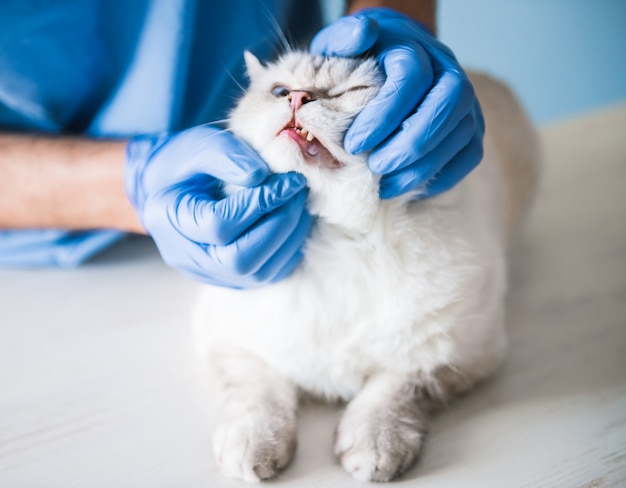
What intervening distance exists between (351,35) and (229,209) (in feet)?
1.09

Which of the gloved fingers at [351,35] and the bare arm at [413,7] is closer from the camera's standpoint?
the gloved fingers at [351,35]

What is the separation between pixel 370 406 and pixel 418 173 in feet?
1.25

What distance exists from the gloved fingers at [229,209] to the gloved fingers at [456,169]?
0.76 feet

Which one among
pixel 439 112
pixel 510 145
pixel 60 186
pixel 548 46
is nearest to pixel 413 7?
pixel 510 145

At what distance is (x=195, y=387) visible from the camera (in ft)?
3.86

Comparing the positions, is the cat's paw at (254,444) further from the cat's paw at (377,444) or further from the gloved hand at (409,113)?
the gloved hand at (409,113)

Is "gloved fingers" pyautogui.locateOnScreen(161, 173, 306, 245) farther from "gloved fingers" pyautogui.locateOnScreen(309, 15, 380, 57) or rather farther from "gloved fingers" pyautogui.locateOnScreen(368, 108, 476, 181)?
"gloved fingers" pyautogui.locateOnScreen(309, 15, 380, 57)

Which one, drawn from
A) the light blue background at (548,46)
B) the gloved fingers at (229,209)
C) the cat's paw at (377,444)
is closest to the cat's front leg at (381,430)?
the cat's paw at (377,444)

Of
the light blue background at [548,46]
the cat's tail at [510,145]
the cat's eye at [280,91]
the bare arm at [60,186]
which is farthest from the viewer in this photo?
the light blue background at [548,46]

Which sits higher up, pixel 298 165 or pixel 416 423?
pixel 298 165

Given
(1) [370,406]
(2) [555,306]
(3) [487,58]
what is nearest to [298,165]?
(1) [370,406]

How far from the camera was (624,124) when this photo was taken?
2.29 metres

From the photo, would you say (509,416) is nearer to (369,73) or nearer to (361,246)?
(361,246)

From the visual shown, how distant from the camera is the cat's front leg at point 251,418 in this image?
0.95 metres
